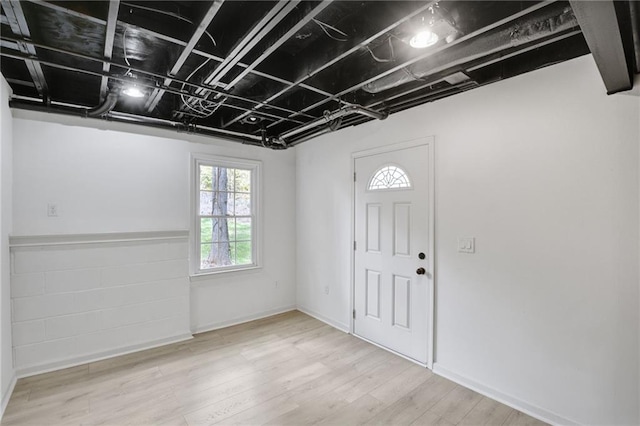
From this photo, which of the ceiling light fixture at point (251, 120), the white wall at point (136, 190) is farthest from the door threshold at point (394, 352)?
the ceiling light fixture at point (251, 120)

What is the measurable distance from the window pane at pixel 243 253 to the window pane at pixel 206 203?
62 centimetres

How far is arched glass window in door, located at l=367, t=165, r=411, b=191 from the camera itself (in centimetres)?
307

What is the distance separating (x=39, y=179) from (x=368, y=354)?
3.69 m

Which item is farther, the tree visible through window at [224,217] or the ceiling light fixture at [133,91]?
the tree visible through window at [224,217]

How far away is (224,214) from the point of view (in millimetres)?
4008

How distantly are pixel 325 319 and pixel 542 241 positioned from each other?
108 inches

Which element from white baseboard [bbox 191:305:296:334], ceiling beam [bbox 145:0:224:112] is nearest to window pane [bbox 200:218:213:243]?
white baseboard [bbox 191:305:296:334]

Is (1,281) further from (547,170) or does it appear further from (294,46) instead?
(547,170)

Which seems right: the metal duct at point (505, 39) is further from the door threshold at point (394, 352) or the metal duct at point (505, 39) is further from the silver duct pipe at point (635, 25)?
the door threshold at point (394, 352)

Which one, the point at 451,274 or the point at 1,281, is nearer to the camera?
the point at 1,281

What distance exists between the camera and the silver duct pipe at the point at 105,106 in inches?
108

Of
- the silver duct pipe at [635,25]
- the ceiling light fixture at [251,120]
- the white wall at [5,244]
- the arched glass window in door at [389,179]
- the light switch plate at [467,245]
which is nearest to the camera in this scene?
the silver duct pipe at [635,25]

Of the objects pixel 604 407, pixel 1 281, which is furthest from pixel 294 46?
pixel 604 407

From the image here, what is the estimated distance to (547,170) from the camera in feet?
7.04
